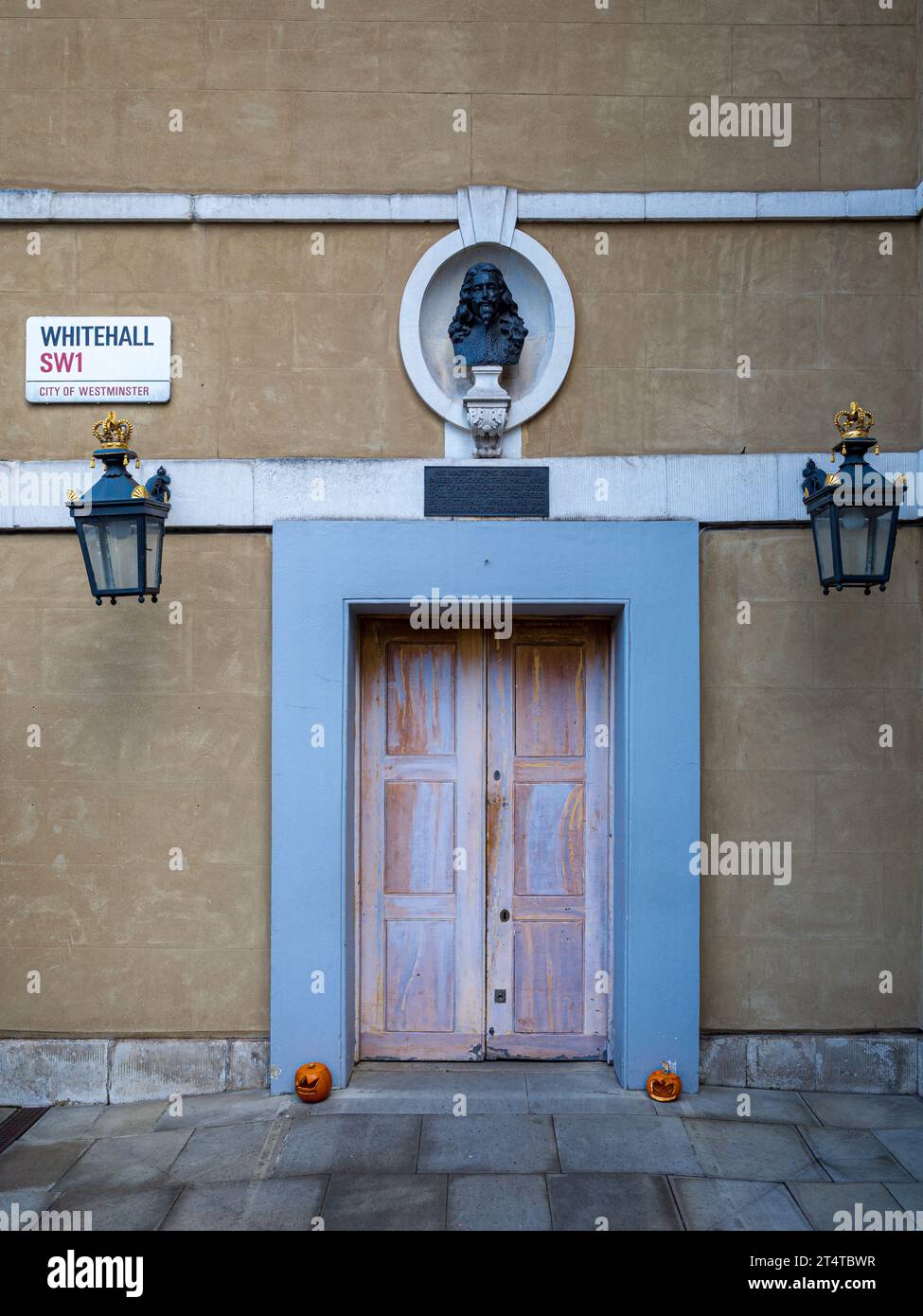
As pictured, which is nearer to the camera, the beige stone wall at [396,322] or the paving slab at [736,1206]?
the paving slab at [736,1206]

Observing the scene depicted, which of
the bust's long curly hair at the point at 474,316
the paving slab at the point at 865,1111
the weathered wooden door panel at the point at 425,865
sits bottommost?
the paving slab at the point at 865,1111

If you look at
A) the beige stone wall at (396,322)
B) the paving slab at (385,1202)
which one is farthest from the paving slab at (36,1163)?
the beige stone wall at (396,322)

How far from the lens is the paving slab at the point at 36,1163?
491 centimetres

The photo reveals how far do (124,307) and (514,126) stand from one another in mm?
2637

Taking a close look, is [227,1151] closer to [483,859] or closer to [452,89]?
[483,859]

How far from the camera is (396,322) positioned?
583cm

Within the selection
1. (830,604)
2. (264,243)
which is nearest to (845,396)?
(830,604)

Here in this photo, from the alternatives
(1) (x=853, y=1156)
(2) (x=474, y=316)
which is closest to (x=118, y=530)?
(2) (x=474, y=316)

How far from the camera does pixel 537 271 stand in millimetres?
5836

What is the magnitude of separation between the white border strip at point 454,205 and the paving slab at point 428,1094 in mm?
5268

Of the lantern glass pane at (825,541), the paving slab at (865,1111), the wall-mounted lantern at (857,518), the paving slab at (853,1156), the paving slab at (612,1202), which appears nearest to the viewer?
the paving slab at (612,1202)

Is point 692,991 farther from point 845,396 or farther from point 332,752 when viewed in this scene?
point 845,396

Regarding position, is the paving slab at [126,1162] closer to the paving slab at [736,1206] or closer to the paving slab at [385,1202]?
the paving slab at [385,1202]

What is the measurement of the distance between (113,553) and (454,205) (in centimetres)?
293
